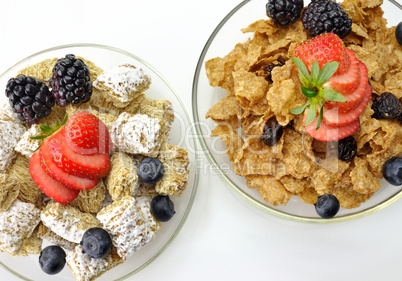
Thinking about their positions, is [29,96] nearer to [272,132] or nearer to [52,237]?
[52,237]

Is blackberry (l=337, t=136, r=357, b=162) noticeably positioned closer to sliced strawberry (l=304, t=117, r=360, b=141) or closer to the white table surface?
sliced strawberry (l=304, t=117, r=360, b=141)

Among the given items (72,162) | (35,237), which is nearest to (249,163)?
(72,162)

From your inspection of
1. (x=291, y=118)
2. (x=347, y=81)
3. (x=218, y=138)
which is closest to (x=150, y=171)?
(x=218, y=138)

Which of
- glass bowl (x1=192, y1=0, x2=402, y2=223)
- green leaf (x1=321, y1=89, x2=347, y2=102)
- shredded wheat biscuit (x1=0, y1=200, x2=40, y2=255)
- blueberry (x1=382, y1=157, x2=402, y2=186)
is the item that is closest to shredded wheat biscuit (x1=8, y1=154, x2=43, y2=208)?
shredded wheat biscuit (x1=0, y1=200, x2=40, y2=255)

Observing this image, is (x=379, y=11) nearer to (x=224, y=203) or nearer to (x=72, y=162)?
Result: (x=224, y=203)

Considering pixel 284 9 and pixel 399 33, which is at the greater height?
pixel 284 9

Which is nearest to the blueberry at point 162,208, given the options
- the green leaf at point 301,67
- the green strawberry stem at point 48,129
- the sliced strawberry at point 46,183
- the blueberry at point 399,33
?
the sliced strawberry at point 46,183

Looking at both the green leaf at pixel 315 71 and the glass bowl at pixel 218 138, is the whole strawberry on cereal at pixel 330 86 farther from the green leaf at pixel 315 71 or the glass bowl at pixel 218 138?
the glass bowl at pixel 218 138
